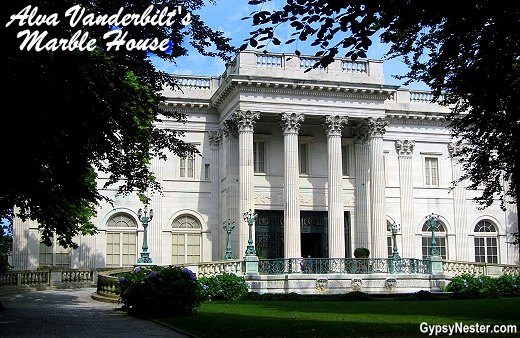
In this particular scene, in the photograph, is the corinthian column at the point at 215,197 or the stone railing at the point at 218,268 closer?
the stone railing at the point at 218,268

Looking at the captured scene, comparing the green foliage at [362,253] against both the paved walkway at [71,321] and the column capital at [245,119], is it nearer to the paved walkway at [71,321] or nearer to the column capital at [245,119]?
the column capital at [245,119]

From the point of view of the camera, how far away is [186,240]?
39.6 m

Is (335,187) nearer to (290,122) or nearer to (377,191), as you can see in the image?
(377,191)

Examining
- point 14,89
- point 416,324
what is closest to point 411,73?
point 416,324

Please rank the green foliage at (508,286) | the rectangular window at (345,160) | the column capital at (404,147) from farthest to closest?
the column capital at (404,147)
the rectangular window at (345,160)
the green foliage at (508,286)

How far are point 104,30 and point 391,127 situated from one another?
32.1 meters

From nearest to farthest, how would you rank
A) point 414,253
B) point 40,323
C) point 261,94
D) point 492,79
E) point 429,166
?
point 492,79 < point 40,323 < point 261,94 < point 414,253 < point 429,166

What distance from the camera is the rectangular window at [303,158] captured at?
1575 inches

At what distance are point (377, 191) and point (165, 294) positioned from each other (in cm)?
2146

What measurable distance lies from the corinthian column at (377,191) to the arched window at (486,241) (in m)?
10.2

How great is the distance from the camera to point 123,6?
1240cm

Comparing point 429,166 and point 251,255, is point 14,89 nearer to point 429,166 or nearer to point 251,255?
point 251,255

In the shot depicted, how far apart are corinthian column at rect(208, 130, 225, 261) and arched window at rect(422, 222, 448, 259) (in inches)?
531

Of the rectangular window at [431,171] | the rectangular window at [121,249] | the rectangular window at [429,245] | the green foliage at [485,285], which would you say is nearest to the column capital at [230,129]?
the rectangular window at [121,249]
